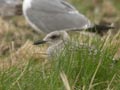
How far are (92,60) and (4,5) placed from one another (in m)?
4.87

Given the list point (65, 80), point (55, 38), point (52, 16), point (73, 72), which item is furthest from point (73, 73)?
point (52, 16)

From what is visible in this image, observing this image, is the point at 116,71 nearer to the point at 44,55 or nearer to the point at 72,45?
the point at 72,45

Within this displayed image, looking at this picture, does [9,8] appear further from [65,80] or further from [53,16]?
Result: [65,80]

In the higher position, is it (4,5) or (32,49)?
(4,5)

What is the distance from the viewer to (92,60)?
4574 millimetres

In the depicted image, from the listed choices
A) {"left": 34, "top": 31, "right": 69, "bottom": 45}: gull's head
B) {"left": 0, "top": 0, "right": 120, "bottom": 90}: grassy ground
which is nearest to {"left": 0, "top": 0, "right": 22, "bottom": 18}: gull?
{"left": 34, "top": 31, "right": 69, "bottom": 45}: gull's head

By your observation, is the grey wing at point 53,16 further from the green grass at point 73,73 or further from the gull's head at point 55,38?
the green grass at point 73,73

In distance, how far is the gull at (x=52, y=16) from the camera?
7.66 metres

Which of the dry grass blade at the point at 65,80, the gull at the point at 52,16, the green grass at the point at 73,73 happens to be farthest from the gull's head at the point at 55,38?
the dry grass blade at the point at 65,80

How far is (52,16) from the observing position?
7797mm

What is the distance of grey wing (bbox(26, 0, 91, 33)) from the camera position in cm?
767

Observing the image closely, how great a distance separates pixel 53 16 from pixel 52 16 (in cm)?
1

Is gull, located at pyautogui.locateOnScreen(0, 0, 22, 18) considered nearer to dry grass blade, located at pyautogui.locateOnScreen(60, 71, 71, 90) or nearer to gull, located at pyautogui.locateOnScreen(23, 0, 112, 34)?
gull, located at pyautogui.locateOnScreen(23, 0, 112, 34)

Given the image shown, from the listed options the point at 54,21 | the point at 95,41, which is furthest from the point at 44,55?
the point at 54,21
